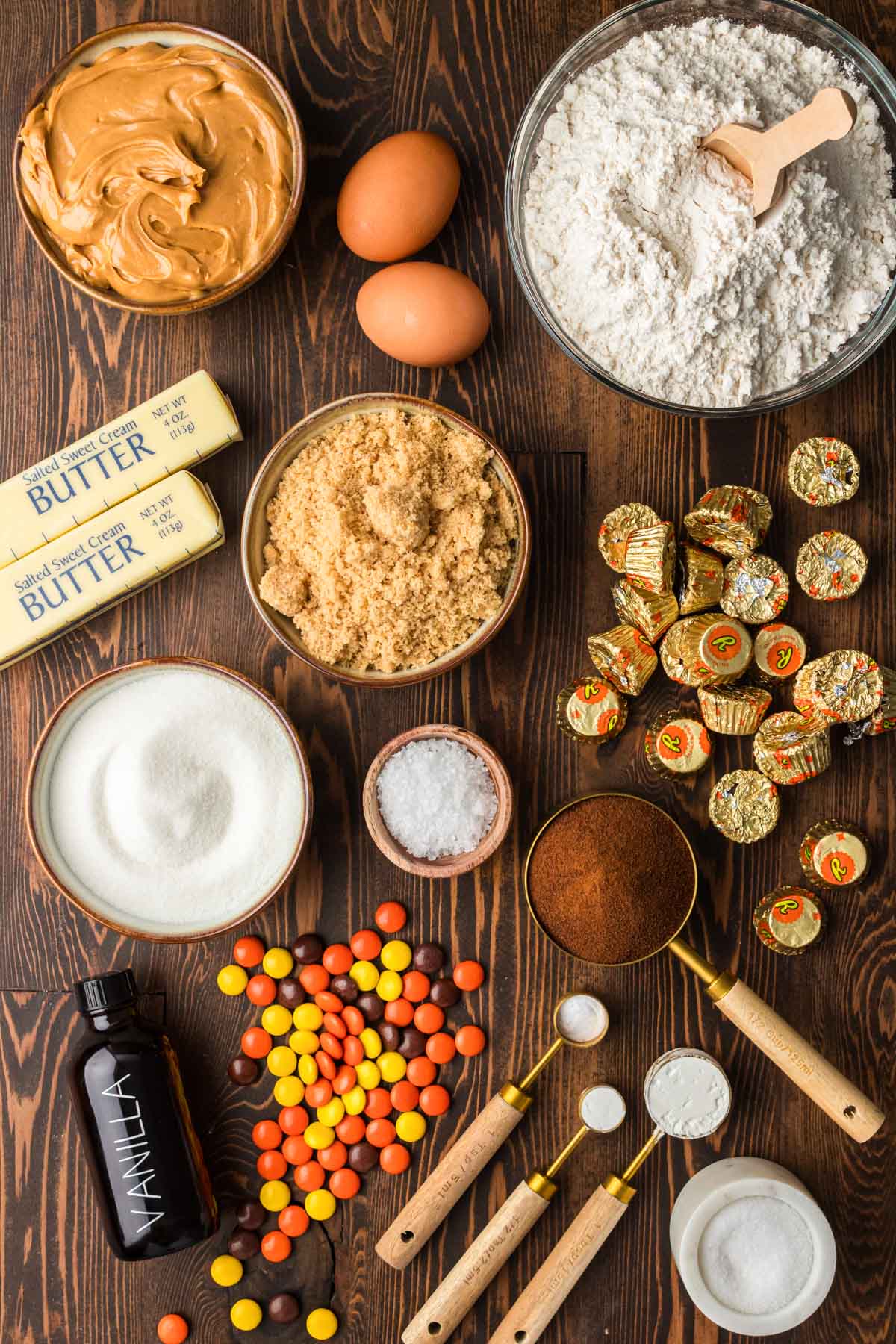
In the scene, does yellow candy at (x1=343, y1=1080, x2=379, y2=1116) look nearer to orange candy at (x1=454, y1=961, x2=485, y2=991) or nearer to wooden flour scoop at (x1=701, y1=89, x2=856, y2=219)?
orange candy at (x1=454, y1=961, x2=485, y2=991)

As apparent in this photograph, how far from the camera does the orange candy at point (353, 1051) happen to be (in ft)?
4.34

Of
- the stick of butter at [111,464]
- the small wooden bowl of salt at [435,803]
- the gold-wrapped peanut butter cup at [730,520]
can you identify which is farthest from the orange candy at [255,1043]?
the gold-wrapped peanut butter cup at [730,520]

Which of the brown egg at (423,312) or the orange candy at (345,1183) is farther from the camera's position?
the orange candy at (345,1183)

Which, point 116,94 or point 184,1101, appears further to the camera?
point 184,1101

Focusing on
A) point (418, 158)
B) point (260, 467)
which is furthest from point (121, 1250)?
point (418, 158)

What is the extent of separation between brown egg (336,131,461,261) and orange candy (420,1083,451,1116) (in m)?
1.12

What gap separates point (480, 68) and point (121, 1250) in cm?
164

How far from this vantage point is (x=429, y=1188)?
49.6 inches

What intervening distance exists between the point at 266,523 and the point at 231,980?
625 millimetres

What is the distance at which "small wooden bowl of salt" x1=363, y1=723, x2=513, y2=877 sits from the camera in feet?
4.04

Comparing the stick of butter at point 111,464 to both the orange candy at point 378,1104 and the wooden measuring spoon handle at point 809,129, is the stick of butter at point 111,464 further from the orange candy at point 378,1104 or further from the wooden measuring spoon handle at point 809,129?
the orange candy at point 378,1104

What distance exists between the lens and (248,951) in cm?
132

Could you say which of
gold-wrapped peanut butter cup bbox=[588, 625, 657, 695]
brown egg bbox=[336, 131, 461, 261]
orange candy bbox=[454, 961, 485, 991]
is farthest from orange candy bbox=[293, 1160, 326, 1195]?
brown egg bbox=[336, 131, 461, 261]

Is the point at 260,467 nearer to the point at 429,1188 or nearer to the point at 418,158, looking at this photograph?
the point at 418,158
